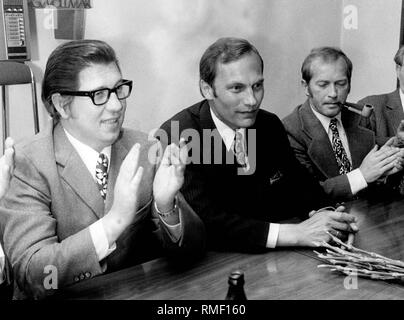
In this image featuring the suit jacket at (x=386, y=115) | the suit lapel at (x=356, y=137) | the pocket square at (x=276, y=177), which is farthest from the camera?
the suit jacket at (x=386, y=115)

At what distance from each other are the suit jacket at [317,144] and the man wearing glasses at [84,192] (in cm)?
107

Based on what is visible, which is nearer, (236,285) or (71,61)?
(236,285)

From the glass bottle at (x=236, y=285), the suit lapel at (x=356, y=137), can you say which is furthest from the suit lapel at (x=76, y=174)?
A: the suit lapel at (x=356, y=137)

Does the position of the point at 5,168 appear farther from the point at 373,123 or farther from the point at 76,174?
the point at 373,123

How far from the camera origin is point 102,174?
1714mm

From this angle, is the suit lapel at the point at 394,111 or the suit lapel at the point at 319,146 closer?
the suit lapel at the point at 319,146

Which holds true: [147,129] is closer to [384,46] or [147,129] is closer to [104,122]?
[104,122]

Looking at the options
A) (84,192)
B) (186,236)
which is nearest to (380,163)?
(186,236)

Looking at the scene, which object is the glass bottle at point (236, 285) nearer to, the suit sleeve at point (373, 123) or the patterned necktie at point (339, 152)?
the patterned necktie at point (339, 152)

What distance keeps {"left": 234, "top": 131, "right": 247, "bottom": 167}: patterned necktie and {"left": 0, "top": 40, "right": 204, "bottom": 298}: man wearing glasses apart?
0.36 m

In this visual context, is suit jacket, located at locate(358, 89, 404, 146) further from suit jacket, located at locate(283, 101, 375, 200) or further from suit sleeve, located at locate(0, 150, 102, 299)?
suit sleeve, located at locate(0, 150, 102, 299)

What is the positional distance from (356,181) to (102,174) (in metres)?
1.27

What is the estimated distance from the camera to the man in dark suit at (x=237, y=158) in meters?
1.82
